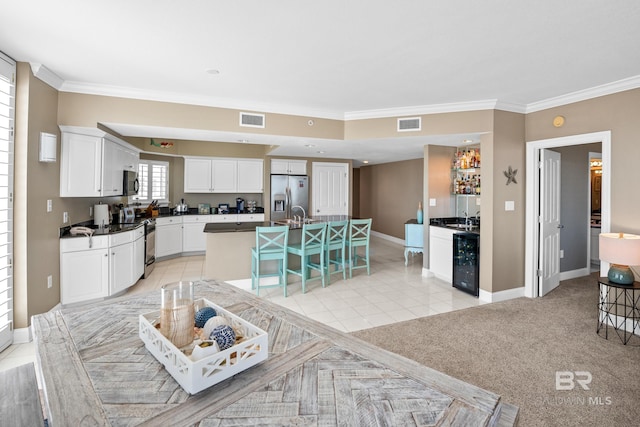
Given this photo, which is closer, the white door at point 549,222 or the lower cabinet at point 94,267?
the lower cabinet at point 94,267

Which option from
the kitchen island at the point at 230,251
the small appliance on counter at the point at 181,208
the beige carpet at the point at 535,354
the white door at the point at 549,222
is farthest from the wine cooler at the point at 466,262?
the small appliance on counter at the point at 181,208

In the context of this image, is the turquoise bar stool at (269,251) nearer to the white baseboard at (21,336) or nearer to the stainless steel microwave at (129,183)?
the stainless steel microwave at (129,183)

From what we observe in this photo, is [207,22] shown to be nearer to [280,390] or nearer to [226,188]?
[280,390]

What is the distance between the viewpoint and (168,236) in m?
6.31

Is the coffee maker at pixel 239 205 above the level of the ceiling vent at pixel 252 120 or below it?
below

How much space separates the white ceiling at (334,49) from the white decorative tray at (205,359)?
78.9 inches

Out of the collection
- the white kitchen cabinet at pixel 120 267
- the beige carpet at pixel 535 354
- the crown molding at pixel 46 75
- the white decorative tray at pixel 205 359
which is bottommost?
the beige carpet at pixel 535 354

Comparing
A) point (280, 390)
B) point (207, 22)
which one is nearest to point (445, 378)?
point (280, 390)

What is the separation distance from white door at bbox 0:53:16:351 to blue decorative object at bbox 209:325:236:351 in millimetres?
2974

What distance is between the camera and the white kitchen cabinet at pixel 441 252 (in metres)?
4.71

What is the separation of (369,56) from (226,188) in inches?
199

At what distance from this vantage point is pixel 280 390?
0.88 metres

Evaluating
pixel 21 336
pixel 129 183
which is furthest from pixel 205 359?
pixel 129 183

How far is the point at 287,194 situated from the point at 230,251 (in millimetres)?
2649
